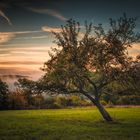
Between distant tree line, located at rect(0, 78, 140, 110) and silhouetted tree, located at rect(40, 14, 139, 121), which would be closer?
silhouetted tree, located at rect(40, 14, 139, 121)

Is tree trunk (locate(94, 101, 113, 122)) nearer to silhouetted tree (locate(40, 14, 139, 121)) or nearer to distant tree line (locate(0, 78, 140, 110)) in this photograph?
silhouetted tree (locate(40, 14, 139, 121))

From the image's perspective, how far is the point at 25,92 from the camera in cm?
3981

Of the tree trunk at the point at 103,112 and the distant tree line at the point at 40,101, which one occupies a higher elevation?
the distant tree line at the point at 40,101

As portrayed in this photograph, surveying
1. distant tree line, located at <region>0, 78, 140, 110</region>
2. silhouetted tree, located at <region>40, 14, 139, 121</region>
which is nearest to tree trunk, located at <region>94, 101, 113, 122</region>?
silhouetted tree, located at <region>40, 14, 139, 121</region>

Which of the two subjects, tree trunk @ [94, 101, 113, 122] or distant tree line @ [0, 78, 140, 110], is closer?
tree trunk @ [94, 101, 113, 122]

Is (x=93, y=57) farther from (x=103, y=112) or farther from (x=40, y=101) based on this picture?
(x=40, y=101)

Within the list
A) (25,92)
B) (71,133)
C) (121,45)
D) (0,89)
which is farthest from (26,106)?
(71,133)

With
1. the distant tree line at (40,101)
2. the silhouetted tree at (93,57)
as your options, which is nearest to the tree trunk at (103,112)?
the silhouetted tree at (93,57)

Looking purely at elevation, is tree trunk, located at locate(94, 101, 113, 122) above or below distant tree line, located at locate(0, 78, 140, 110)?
below

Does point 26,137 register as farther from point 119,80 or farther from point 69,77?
point 119,80

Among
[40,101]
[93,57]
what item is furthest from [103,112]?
[40,101]

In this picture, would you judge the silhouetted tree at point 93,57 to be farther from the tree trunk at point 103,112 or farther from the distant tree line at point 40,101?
the distant tree line at point 40,101

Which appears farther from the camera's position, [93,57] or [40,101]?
[40,101]

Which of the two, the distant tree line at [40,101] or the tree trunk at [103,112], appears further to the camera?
the distant tree line at [40,101]
